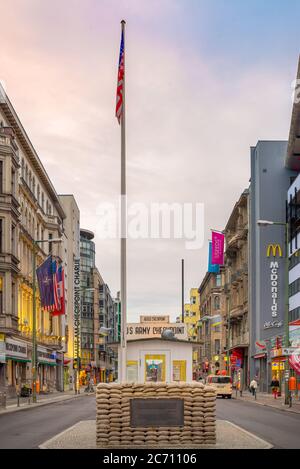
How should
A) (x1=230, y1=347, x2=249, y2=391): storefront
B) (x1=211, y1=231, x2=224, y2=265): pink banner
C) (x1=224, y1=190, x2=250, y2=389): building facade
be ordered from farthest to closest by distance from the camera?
(x1=211, y1=231, x2=224, y2=265): pink banner < (x1=230, y1=347, x2=249, y2=391): storefront < (x1=224, y1=190, x2=250, y2=389): building facade

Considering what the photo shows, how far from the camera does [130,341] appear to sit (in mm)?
25484

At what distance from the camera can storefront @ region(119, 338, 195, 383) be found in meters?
25.5

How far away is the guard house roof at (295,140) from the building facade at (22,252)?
74.8 feet

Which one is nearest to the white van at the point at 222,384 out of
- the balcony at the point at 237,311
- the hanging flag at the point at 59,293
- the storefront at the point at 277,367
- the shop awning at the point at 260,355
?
the storefront at the point at 277,367

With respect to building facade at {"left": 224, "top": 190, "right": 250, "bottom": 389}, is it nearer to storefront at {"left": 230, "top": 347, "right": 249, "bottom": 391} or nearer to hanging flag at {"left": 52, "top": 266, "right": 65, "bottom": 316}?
storefront at {"left": 230, "top": 347, "right": 249, "bottom": 391}

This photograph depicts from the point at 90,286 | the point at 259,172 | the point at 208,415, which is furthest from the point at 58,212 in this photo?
the point at 208,415

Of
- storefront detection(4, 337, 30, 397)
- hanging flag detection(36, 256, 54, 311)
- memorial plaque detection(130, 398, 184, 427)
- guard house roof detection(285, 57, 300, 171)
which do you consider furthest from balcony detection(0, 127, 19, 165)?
memorial plaque detection(130, 398, 184, 427)

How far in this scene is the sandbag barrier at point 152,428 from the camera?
18.5 metres

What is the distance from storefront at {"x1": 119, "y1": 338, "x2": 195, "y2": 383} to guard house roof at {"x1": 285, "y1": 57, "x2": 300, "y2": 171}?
143 feet

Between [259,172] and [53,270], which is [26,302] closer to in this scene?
[53,270]

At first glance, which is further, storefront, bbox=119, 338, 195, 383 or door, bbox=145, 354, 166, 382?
door, bbox=145, 354, 166, 382

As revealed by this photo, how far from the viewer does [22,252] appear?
7544 centimetres

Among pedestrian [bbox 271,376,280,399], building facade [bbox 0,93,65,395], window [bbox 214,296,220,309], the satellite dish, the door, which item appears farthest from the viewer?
window [bbox 214,296,220,309]

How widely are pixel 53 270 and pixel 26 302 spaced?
10454 millimetres
